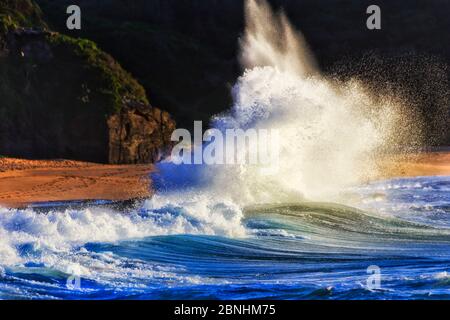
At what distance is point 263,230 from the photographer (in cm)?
1216

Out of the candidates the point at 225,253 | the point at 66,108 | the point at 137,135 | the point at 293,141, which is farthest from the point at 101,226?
the point at 66,108

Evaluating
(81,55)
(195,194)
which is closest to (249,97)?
(195,194)

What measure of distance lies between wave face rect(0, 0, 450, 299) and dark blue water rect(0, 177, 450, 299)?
0.07ft

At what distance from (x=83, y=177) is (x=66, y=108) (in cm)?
480

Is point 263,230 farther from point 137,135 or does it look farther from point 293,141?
point 137,135

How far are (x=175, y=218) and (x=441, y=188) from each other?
9400mm

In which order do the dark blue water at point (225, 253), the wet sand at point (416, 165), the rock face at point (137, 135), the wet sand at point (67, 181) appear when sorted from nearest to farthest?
the dark blue water at point (225, 253) → the wet sand at point (67, 181) → the wet sand at point (416, 165) → the rock face at point (137, 135)

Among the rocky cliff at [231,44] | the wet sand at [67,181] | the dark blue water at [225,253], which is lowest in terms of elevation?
the dark blue water at [225,253]

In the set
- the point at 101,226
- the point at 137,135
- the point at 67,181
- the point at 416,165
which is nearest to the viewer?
the point at 101,226

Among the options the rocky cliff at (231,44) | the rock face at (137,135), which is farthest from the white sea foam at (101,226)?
the rocky cliff at (231,44)

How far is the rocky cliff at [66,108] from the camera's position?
24453mm

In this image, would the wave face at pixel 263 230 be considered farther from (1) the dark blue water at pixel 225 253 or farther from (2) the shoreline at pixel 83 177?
(2) the shoreline at pixel 83 177

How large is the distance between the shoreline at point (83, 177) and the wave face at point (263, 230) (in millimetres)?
1886
